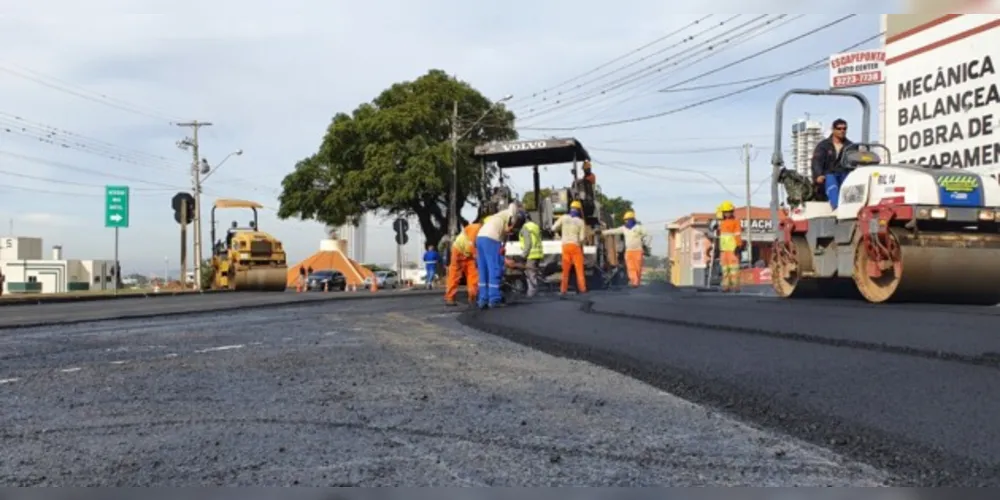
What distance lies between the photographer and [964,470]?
7.59 ft

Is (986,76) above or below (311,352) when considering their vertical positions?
above

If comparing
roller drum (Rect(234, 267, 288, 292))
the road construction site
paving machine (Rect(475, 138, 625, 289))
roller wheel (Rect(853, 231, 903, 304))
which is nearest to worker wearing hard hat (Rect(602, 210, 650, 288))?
paving machine (Rect(475, 138, 625, 289))

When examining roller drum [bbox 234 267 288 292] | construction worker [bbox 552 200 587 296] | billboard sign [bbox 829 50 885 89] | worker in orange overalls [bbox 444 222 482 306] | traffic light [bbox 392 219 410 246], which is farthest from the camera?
traffic light [bbox 392 219 410 246]

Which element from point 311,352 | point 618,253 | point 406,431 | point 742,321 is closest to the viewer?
point 406,431

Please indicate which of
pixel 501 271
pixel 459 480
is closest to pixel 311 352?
pixel 459 480

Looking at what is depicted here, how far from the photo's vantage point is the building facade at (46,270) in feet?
218

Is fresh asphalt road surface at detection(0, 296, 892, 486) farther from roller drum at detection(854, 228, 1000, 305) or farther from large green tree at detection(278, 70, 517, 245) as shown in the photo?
large green tree at detection(278, 70, 517, 245)

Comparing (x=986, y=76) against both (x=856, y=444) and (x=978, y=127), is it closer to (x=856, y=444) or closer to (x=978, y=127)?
(x=978, y=127)

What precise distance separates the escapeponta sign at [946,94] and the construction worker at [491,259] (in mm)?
6085

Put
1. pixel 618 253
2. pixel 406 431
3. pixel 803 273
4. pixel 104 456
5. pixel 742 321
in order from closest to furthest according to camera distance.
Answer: pixel 104 456
pixel 406 431
pixel 742 321
pixel 803 273
pixel 618 253

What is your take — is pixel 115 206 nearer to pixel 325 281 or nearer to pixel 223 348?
pixel 325 281

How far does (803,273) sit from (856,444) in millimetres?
8266

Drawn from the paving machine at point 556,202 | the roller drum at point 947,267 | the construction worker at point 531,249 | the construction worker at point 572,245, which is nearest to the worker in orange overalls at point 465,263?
the construction worker at point 531,249

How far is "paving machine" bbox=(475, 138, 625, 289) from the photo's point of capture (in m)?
16.2
